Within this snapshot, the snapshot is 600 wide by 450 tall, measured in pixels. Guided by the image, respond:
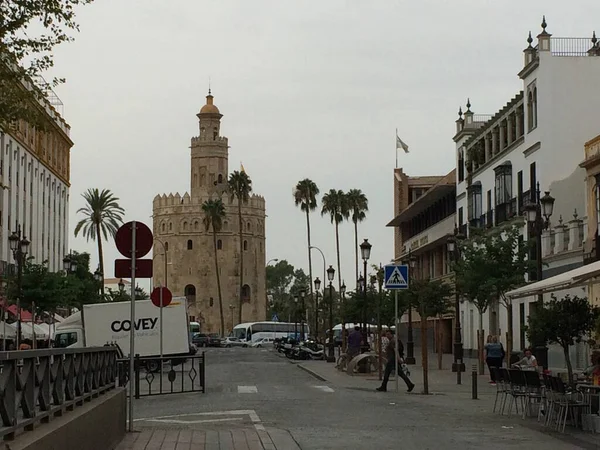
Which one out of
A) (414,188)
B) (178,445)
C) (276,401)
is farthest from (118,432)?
(414,188)

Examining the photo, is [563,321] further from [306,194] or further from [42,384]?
[306,194]

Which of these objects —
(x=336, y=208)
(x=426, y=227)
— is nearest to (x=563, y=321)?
(x=426, y=227)

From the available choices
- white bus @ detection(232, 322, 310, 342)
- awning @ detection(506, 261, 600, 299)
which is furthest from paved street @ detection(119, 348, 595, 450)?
white bus @ detection(232, 322, 310, 342)

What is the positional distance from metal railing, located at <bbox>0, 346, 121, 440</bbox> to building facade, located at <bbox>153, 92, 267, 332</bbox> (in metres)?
131

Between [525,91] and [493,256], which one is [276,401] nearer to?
[493,256]

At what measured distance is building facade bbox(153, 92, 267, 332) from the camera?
477ft

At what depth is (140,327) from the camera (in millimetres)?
48031

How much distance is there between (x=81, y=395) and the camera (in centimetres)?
1164

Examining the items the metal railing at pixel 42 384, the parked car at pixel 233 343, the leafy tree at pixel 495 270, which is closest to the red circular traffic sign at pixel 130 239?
the metal railing at pixel 42 384

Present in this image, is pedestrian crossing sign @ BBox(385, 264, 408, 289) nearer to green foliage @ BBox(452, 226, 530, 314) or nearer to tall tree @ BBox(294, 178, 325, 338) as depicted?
green foliage @ BBox(452, 226, 530, 314)

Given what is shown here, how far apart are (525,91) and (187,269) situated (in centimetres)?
9917

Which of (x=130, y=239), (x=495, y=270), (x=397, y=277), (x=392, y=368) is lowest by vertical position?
(x=392, y=368)

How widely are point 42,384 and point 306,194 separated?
345ft

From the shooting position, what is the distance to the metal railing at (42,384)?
24.6ft
